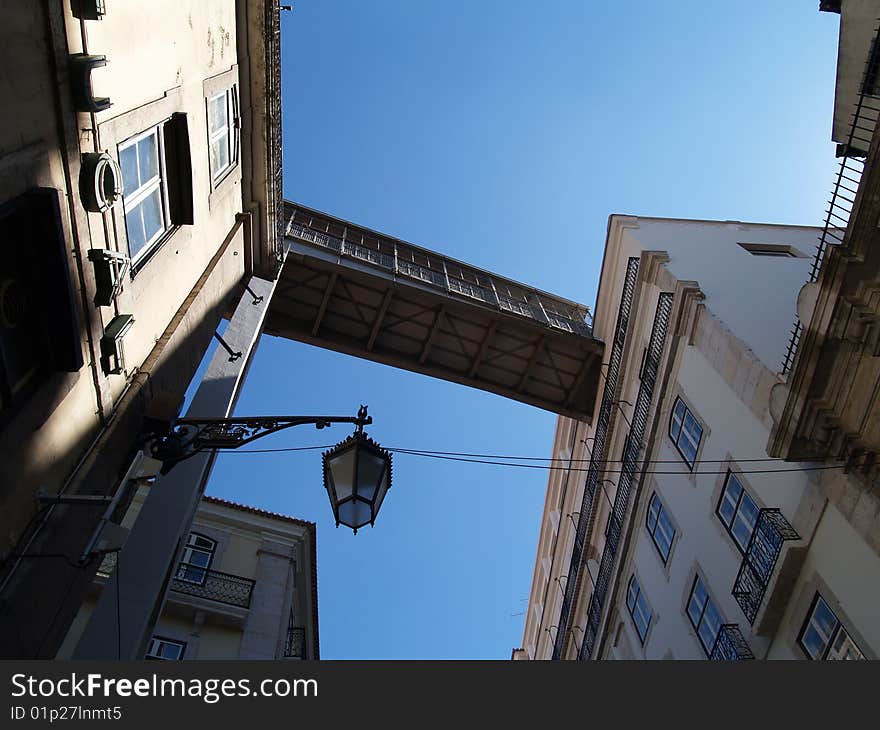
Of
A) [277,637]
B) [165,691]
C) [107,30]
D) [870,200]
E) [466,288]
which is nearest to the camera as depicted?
[165,691]

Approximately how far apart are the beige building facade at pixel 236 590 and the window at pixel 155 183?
337 inches

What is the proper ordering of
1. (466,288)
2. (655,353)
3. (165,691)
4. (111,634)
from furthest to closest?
1. (466,288)
2. (655,353)
3. (111,634)
4. (165,691)

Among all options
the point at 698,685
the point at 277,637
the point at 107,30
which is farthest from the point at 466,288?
the point at 698,685

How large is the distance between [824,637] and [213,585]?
1405 centimetres

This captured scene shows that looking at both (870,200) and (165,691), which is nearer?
(165,691)

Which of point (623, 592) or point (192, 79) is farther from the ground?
point (192, 79)

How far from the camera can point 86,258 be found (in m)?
7.77

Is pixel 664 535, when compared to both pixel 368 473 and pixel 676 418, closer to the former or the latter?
pixel 676 418

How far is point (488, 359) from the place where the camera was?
2447cm

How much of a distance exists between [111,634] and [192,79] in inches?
307

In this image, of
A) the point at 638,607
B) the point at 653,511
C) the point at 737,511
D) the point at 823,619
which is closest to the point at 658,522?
the point at 653,511

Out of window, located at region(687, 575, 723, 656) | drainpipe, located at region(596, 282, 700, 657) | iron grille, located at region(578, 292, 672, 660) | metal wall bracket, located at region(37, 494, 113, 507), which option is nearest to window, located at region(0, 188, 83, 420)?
metal wall bracket, located at region(37, 494, 113, 507)

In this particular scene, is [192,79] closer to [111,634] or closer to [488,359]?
[111,634]

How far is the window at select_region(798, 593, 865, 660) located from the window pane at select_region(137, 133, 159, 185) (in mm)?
12074
